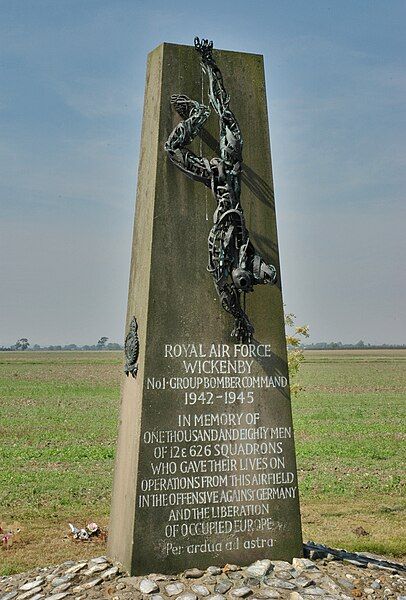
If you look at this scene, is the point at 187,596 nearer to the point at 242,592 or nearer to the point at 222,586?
the point at 222,586

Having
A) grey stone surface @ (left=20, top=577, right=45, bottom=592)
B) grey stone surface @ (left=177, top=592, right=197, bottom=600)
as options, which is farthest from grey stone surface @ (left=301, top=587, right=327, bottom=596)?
grey stone surface @ (left=20, top=577, right=45, bottom=592)

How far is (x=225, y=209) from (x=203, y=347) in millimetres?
1460

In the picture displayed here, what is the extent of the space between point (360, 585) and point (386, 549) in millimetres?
3832

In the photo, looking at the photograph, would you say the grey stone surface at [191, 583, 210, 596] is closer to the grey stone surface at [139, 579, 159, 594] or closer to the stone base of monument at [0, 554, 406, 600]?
the stone base of monument at [0, 554, 406, 600]

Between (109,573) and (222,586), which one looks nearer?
(222,586)

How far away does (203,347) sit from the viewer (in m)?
8.64

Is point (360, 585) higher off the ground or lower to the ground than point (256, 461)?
lower

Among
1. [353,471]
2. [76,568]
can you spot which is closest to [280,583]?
[76,568]

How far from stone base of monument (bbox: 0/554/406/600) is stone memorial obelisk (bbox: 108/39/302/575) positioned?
7.4 inches

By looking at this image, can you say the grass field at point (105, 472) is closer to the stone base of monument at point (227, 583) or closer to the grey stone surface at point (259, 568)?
the stone base of monument at point (227, 583)

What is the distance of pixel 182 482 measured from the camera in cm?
839

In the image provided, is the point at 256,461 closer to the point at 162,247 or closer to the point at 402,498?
the point at 162,247

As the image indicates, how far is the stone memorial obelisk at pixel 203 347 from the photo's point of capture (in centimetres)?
836

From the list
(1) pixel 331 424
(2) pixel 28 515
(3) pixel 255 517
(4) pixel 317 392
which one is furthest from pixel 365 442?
(4) pixel 317 392
